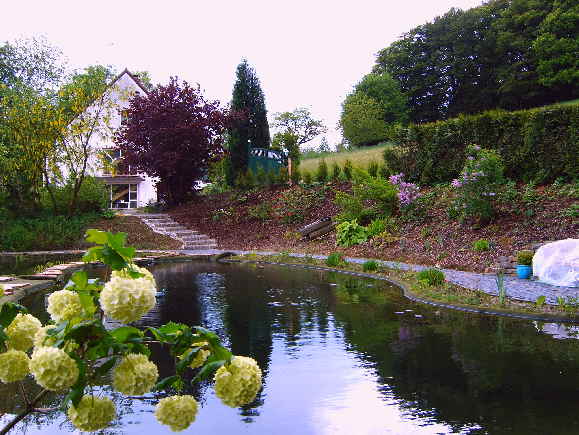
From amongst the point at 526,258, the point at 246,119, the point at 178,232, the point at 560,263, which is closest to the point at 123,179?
the point at 246,119

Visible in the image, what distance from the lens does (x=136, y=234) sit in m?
19.5

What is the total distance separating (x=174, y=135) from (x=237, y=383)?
20986 millimetres

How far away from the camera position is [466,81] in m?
38.4

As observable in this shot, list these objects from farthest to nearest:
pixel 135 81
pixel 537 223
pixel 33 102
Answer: pixel 135 81 < pixel 33 102 < pixel 537 223

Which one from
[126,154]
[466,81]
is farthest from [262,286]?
[466,81]

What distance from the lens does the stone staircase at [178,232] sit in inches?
747

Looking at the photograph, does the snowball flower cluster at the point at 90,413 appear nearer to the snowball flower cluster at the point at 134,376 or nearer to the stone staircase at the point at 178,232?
the snowball flower cluster at the point at 134,376

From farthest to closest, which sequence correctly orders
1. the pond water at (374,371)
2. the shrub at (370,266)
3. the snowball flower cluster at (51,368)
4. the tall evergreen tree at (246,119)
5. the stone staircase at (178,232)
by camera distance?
the tall evergreen tree at (246,119) → the stone staircase at (178,232) → the shrub at (370,266) → the pond water at (374,371) → the snowball flower cluster at (51,368)

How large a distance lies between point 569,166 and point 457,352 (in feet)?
30.8

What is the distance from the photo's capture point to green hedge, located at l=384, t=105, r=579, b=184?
13.6m

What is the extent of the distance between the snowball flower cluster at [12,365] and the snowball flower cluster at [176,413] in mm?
475

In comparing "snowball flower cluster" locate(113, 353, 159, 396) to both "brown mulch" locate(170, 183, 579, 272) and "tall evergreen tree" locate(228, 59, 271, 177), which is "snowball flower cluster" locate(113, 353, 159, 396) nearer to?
"brown mulch" locate(170, 183, 579, 272)

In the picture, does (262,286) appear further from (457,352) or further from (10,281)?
(457,352)

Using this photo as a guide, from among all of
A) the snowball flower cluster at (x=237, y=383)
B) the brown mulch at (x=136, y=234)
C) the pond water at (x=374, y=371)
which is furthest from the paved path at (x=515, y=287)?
the brown mulch at (x=136, y=234)
